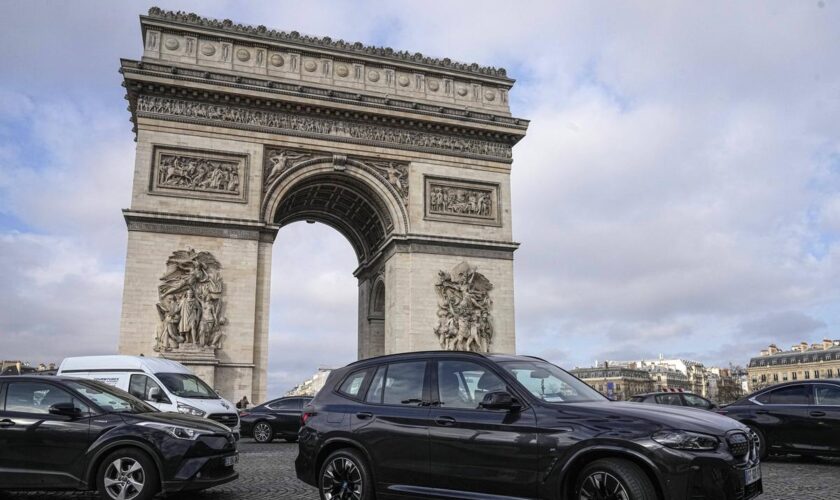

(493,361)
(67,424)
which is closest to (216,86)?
(67,424)

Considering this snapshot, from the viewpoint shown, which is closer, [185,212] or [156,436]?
[156,436]

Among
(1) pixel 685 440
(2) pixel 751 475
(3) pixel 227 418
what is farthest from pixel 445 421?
(3) pixel 227 418

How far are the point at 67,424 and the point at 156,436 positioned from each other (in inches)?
39.2

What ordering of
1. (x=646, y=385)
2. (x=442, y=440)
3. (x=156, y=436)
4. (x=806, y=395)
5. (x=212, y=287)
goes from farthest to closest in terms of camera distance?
1. (x=646, y=385)
2. (x=212, y=287)
3. (x=806, y=395)
4. (x=156, y=436)
5. (x=442, y=440)

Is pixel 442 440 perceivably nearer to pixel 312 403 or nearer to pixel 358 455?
pixel 358 455

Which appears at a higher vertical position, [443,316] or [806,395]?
[443,316]

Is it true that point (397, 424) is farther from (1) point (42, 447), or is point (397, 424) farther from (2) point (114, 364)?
(2) point (114, 364)

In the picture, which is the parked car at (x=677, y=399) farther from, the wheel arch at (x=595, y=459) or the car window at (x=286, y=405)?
the wheel arch at (x=595, y=459)

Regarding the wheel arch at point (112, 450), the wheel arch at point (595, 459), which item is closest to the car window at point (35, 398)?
the wheel arch at point (112, 450)

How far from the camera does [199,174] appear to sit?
85.7 ft

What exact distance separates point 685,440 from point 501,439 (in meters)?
1.48

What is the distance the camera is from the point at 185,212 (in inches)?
1000

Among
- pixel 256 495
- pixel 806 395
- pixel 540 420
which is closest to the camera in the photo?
pixel 540 420

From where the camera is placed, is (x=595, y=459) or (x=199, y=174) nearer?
(x=595, y=459)
